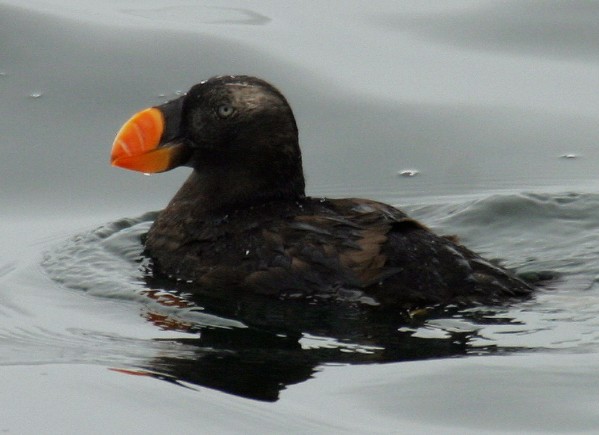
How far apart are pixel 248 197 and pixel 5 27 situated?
3988mm

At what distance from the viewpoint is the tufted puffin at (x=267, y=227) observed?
20.3 ft

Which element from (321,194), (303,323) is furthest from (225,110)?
(321,194)

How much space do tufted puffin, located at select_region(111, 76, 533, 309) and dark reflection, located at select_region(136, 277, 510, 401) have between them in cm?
7

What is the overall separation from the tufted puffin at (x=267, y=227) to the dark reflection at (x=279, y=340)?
2.9 inches

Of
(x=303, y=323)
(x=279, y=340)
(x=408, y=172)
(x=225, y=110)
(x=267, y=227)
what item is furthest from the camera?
(x=408, y=172)

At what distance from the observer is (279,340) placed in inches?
234

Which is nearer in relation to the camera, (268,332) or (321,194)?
(268,332)

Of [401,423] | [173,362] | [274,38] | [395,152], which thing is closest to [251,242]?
[173,362]

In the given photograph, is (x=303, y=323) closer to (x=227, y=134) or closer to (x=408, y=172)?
(x=227, y=134)

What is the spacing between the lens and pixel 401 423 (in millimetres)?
5051

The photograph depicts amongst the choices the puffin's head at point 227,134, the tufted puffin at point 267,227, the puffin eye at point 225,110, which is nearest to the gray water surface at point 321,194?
the tufted puffin at point 267,227

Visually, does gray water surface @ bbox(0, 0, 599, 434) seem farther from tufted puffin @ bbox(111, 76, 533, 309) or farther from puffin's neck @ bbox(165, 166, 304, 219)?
puffin's neck @ bbox(165, 166, 304, 219)

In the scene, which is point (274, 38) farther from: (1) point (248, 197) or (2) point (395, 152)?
(1) point (248, 197)

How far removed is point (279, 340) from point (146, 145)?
1.39 m
